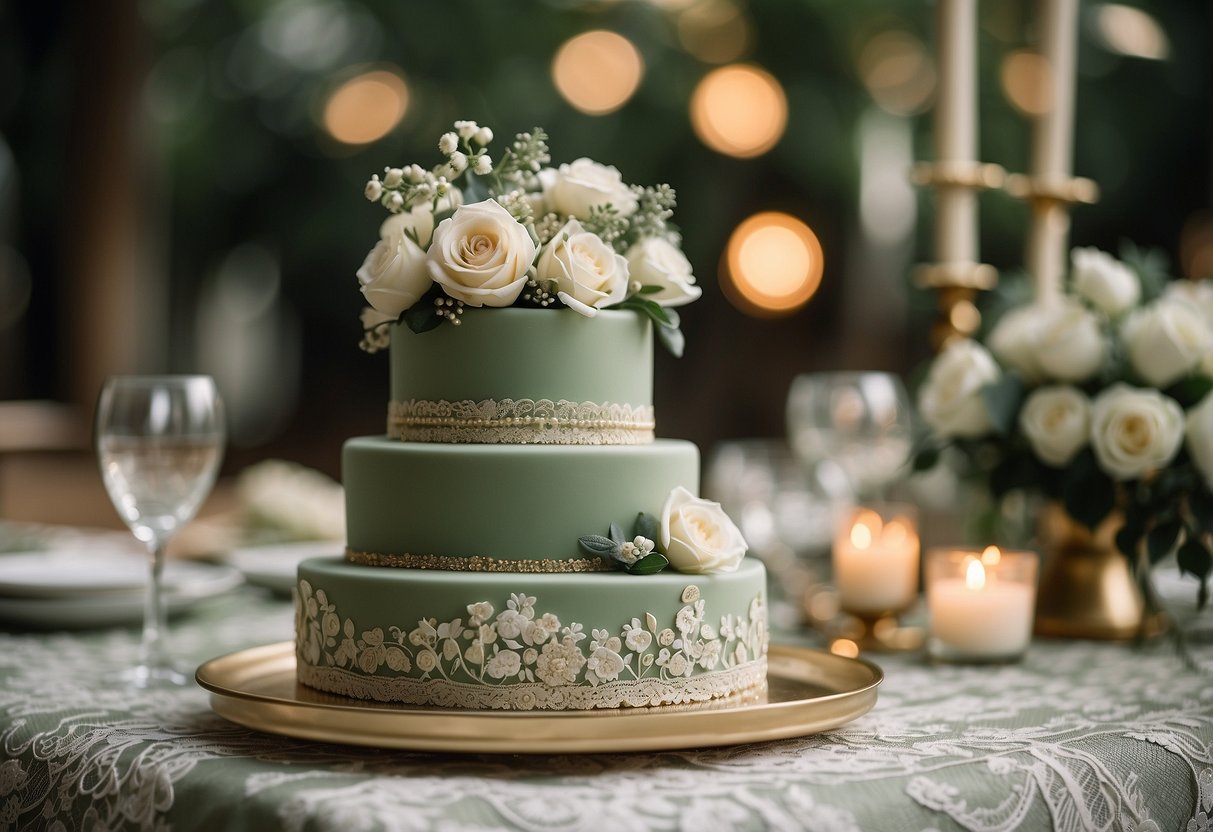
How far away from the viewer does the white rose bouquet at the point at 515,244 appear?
1.33m

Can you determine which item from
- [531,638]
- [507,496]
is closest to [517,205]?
[507,496]

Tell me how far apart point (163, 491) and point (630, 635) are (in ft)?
2.39

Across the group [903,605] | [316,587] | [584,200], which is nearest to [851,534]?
[903,605]

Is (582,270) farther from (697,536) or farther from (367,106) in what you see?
(367,106)

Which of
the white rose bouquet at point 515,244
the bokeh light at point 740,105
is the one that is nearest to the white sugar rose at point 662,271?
the white rose bouquet at point 515,244

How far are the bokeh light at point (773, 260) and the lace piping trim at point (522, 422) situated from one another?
5.60 metres

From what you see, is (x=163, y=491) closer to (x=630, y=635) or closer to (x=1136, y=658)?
(x=630, y=635)

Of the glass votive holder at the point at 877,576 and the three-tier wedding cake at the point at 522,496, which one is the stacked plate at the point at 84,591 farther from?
the glass votive holder at the point at 877,576

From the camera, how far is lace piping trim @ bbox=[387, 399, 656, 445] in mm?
1393

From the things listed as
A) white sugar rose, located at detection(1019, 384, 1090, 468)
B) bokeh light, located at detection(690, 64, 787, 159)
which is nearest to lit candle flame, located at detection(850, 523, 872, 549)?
white sugar rose, located at detection(1019, 384, 1090, 468)

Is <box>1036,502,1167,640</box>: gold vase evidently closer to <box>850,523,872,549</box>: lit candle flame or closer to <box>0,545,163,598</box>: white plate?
<box>850,523,872,549</box>: lit candle flame

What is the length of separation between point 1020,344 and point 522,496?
3.34 ft

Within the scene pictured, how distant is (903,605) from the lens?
6.63ft

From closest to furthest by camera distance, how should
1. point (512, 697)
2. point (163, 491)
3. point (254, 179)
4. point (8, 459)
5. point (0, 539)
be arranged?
point (512, 697) → point (163, 491) → point (0, 539) → point (8, 459) → point (254, 179)
